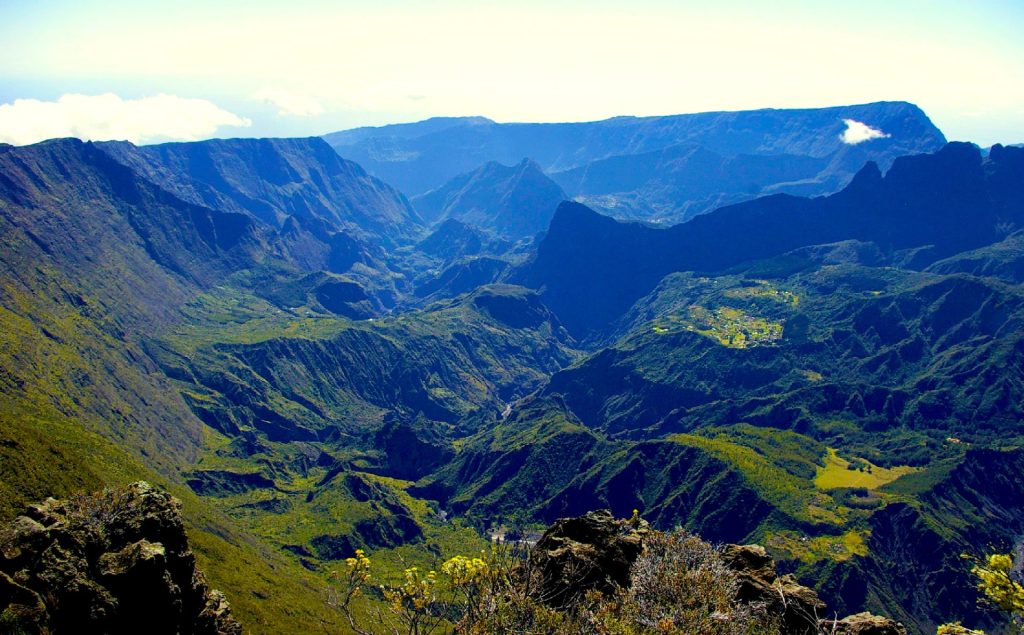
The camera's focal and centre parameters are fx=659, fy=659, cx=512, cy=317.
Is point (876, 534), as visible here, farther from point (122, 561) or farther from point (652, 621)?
point (122, 561)

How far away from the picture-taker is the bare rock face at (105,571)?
37969 mm

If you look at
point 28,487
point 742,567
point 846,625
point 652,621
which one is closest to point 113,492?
point 652,621

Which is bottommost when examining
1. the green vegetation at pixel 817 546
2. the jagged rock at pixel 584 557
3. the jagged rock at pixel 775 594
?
the green vegetation at pixel 817 546

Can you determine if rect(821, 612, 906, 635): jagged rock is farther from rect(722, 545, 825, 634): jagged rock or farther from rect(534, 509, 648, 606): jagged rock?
rect(534, 509, 648, 606): jagged rock

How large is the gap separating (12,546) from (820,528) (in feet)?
659

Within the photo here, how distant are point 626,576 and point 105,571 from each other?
33.1m

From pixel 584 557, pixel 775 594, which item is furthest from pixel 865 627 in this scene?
pixel 584 557

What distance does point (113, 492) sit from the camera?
4734cm

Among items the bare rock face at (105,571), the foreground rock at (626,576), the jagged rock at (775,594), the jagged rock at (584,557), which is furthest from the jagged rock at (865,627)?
the bare rock face at (105,571)

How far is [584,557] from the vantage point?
4278 cm

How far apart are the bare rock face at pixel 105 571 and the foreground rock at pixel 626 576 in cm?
2428

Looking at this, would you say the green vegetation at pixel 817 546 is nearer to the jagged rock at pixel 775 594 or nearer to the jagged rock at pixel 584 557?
the jagged rock at pixel 775 594

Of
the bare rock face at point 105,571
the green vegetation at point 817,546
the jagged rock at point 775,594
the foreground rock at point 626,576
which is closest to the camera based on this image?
the bare rock face at point 105,571

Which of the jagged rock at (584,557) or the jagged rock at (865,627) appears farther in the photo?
the jagged rock at (584,557)
